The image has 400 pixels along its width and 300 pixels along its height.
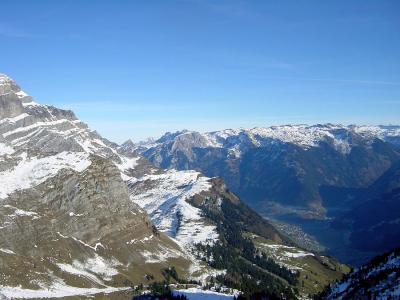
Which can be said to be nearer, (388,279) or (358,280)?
(388,279)

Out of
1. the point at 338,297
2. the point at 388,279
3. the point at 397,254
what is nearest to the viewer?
the point at 388,279

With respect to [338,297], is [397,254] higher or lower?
higher

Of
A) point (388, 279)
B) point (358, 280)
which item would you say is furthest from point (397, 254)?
point (388, 279)

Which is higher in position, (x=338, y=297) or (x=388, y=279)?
(x=388, y=279)

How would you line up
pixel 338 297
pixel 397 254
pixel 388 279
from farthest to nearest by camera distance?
pixel 397 254
pixel 338 297
pixel 388 279

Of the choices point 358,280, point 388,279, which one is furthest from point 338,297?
point 388,279

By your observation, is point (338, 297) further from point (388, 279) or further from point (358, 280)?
point (388, 279)

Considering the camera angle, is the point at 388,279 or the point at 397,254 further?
the point at 397,254
